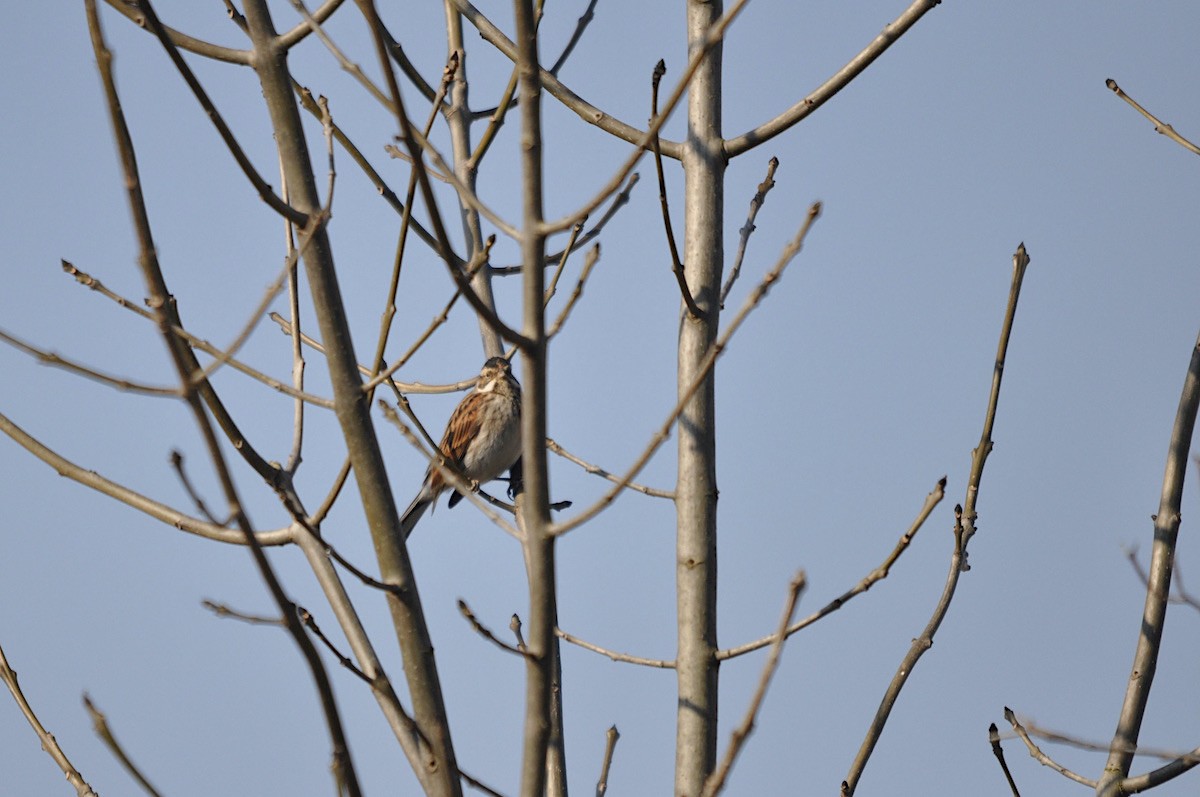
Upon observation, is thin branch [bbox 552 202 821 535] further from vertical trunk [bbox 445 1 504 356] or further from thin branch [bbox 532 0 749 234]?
vertical trunk [bbox 445 1 504 356]

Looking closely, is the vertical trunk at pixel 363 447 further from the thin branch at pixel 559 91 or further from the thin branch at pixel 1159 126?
the thin branch at pixel 1159 126

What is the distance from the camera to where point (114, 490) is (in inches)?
112

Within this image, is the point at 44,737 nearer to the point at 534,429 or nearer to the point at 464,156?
the point at 534,429

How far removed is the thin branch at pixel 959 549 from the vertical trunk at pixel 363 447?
119cm

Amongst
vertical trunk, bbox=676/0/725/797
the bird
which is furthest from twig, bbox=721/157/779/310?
the bird

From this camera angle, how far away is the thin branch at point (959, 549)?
315cm

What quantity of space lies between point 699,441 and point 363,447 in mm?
944

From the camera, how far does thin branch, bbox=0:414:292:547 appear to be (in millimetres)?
2812

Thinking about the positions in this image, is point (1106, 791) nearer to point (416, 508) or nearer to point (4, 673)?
point (4, 673)

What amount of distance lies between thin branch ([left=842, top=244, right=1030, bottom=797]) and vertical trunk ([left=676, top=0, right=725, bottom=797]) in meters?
0.41

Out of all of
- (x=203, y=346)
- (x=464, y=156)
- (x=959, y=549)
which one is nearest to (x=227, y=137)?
(x=203, y=346)

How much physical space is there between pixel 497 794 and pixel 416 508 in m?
5.22

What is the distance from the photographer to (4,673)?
112 inches

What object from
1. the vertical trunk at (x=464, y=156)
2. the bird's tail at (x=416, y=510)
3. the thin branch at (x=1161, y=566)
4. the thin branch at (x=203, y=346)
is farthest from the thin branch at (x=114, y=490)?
the bird's tail at (x=416, y=510)
